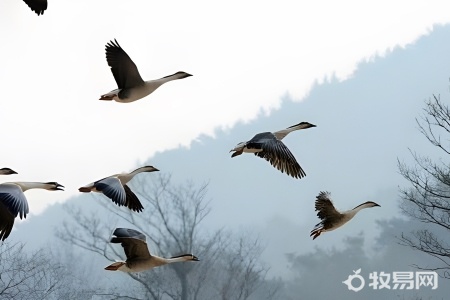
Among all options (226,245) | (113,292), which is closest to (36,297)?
(113,292)

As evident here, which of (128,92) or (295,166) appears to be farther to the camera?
(128,92)

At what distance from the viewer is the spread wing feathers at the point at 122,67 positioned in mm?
4328

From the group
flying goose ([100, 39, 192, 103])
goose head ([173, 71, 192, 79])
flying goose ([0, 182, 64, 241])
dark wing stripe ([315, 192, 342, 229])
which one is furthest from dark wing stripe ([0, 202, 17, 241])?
dark wing stripe ([315, 192, 342, 229])

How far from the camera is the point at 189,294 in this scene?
49.0 ft

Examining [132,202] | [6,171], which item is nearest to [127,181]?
[132,202]

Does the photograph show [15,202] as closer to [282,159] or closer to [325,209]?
[282,159]

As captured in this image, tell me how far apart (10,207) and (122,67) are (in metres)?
1.26

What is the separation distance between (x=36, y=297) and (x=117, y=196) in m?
9.27

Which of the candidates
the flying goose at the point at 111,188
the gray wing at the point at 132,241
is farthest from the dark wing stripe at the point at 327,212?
the flying goose at the point at 111,188

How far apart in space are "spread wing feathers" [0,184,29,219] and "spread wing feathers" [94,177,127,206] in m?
0.40

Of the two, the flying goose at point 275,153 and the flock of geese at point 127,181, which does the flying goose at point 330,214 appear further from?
the flying goose at point 275,153

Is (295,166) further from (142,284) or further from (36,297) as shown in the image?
(142,284)

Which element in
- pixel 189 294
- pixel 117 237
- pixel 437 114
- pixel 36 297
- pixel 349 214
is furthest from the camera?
pixel 189 294

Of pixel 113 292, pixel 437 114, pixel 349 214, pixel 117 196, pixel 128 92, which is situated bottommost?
pixel 117 196
